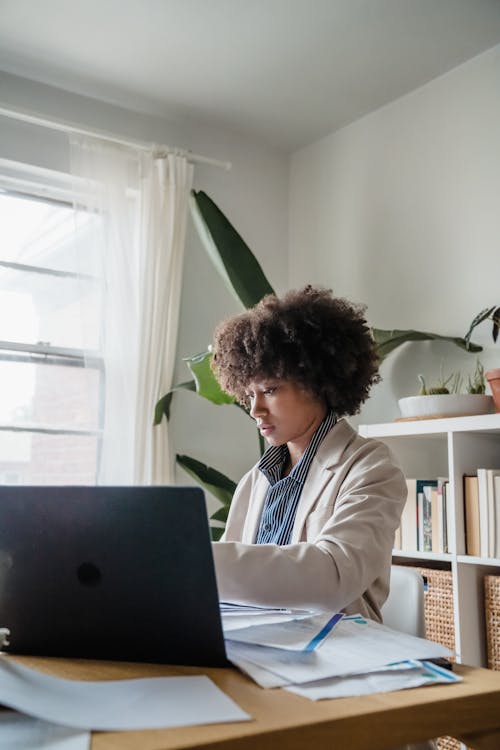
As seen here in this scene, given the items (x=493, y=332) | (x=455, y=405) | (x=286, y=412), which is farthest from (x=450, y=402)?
(x=286, y=412)

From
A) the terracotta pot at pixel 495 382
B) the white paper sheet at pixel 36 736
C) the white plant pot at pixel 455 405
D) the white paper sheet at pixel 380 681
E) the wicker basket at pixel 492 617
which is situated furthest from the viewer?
the white plant pot at pixel 455 405

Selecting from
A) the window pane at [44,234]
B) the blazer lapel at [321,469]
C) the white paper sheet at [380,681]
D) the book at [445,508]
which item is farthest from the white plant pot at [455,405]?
the white paper sheet at [380,681]

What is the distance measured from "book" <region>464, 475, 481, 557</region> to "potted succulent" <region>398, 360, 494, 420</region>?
0.78ft

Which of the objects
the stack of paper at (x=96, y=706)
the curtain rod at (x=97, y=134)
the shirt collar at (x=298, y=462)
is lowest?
the stack of paper at (x=96, y=706)

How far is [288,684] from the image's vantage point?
776 millimetres

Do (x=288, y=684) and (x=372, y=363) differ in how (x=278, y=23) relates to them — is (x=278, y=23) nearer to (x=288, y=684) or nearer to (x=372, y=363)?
(x=372, y=363)

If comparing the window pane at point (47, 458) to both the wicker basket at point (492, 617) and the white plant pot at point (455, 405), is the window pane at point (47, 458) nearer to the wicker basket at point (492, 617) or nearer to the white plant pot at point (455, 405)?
the white plant pot at point (455, 405)

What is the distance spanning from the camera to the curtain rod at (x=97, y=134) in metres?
3.04

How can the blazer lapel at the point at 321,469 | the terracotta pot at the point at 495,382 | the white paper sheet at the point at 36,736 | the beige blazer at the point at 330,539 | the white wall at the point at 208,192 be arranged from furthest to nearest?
1. the white wall at the point at 208,192
2. the terracotta pot at the point at 495,382
3. the blazer lapel at the point at 321,469
4. the beige blazer at the point at 330,539
5. the white paper sheet at the point at 36,736

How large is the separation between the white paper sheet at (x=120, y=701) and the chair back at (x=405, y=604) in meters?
0.69

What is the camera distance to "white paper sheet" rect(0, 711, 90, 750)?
2.03 feet

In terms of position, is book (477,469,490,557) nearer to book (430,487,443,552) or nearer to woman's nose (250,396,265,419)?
book (430,487,443,552)

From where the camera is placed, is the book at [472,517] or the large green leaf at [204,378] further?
the large green leaf at [204,378]

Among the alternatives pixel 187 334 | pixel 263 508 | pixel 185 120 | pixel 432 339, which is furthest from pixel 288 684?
pixel 185 120
